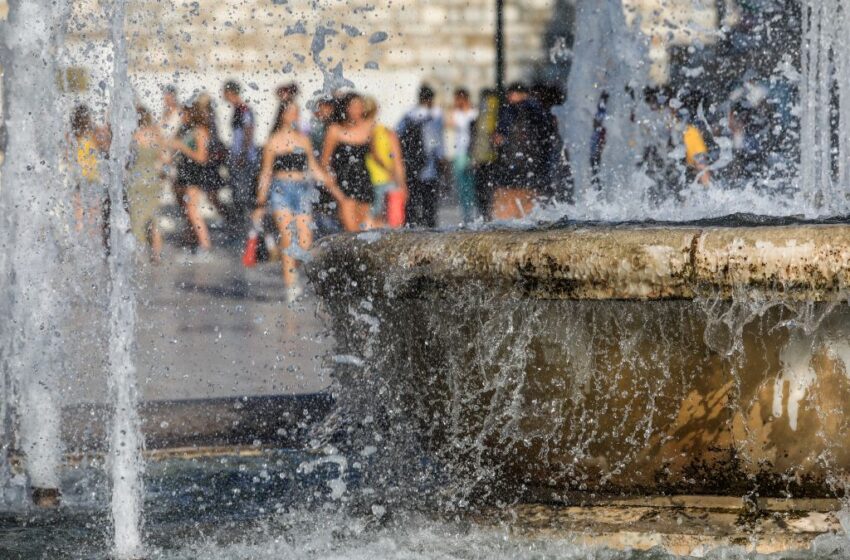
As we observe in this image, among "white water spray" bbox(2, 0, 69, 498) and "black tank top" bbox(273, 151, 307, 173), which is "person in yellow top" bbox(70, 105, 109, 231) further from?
"white water spray" bbox(2, 0, 69, 498)

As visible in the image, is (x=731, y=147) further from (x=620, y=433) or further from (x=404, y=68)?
(x=620, y=433)

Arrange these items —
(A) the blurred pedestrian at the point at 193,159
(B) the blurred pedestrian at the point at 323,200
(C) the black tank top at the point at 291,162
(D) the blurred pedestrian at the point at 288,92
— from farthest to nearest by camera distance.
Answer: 1. (D) the blurred pedestrian at the point at 288,92
2. (A) the blurred pedestrian at the point at 193,159
3. (B) the blurred pedestrian at the point at 323,200
4. (C) the black tank top at the point at 291,162

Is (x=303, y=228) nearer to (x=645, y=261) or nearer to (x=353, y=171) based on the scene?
(x=353, y=171)

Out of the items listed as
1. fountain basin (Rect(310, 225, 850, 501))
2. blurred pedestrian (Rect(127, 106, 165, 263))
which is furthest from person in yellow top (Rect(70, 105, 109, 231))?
fountain basin (Rect(310, 225, 850, 501))

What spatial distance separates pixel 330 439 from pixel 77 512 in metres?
0.84

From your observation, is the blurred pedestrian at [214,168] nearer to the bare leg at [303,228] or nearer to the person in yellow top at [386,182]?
the bare leg at [303,228]

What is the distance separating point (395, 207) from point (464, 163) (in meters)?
1.36

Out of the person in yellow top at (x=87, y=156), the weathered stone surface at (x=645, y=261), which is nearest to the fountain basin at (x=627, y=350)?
the weathered stone surface at (x=645, y=261)

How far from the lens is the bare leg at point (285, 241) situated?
34.5 ft

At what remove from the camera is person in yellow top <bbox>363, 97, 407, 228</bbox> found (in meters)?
11.2

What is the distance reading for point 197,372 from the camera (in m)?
6.75

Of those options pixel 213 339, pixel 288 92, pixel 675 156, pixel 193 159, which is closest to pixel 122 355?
pixel 213 339

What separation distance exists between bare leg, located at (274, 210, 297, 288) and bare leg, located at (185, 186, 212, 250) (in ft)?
3.88

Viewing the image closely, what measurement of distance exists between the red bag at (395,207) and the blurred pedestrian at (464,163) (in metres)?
0.80
